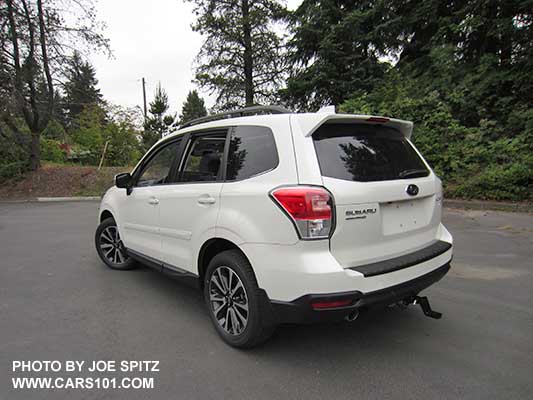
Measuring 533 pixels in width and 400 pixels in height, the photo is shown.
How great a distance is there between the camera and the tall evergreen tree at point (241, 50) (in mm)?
17516

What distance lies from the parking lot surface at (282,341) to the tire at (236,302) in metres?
0.15

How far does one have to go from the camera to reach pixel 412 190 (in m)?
2.51

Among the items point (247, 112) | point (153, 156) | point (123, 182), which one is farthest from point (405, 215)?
point (123, 182)

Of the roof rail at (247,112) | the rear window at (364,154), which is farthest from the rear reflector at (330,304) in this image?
the roof rail at (247,112)

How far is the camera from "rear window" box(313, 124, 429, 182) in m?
2.31

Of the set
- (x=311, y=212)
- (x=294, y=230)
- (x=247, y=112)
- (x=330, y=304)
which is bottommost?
(x=330, y=304)

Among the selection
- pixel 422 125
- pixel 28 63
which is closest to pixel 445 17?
pixel 422 125

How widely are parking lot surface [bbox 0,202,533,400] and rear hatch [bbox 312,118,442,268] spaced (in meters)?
0.78

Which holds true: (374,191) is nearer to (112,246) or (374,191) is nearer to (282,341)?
(282,341)

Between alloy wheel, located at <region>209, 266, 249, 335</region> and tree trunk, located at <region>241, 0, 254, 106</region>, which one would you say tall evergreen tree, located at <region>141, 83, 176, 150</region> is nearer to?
tree trunk, located at <region>241, 0, 254, 106</region>

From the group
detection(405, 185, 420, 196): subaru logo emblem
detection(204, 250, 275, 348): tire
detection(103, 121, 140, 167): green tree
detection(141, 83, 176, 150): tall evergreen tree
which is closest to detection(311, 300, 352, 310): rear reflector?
detection(204, 250, 275, 348): tire

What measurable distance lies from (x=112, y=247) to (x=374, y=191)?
3.72 m

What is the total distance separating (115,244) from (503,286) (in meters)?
4.73

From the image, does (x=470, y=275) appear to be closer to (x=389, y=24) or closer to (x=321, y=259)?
(x=321, y=259)
